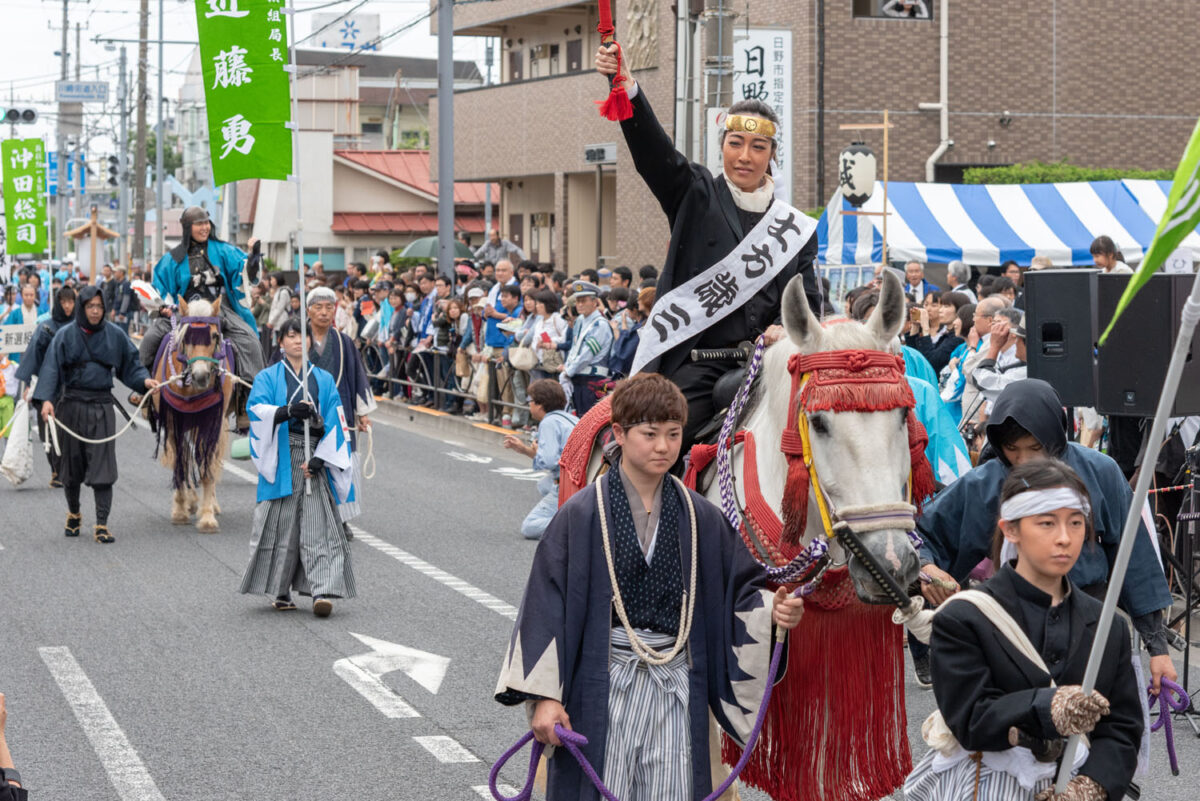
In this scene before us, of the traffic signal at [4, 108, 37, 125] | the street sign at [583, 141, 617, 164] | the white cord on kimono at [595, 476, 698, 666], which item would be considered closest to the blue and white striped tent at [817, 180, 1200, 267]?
the street sign at [583, 141, 617, 164]

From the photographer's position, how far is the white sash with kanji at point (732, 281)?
19.5 feet

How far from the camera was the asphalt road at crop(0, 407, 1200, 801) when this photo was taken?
7.01 metres

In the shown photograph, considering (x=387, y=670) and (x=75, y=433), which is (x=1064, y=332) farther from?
(x=75, y=433)

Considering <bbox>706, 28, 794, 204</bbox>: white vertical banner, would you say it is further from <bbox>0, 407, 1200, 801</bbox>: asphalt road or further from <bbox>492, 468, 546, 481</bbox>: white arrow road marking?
<bbox>0, 407, 1200, 801</bbox>: asphalt road

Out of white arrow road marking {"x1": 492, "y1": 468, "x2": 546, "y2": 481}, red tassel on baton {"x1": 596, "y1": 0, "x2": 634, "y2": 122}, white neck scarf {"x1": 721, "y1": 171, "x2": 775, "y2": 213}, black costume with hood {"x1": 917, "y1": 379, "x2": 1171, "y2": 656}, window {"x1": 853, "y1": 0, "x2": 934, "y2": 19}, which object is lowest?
white arrow road marking {"x1": 492, "y1": 468, "x2": 546, "y2": 481}

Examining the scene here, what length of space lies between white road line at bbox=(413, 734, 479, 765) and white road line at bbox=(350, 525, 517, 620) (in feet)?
6.46

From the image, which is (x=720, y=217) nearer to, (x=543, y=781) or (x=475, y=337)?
(x=543, y=781)

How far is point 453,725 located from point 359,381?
5.10 m

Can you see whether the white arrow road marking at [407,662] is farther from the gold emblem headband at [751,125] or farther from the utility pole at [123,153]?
the utility pole at [123,153]

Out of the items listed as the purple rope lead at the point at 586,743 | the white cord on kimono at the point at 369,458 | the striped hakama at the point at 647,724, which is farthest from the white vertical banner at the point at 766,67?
the striped hakama at the point at 647,724

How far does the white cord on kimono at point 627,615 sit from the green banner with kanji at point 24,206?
29326 mm

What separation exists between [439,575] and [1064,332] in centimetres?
502

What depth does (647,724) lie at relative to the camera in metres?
4.72

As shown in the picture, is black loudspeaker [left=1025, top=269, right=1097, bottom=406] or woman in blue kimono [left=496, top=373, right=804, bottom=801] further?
black loudspeaker [left=1025, top=269, right=1097, bottom=406]
